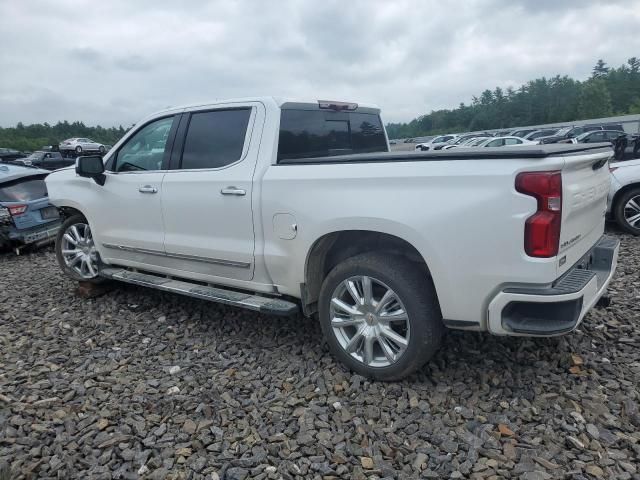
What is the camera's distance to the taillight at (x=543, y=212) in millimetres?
2396

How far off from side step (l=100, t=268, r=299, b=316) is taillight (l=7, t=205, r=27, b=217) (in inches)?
138

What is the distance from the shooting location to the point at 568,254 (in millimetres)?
2699

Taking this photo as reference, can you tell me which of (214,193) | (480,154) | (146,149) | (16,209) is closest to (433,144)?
(16,209)

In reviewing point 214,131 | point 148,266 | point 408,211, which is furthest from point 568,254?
point 148,266

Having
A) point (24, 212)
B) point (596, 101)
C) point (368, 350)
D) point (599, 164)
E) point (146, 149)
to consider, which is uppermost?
point (596, 101)

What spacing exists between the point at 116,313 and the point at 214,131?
2.13 meters

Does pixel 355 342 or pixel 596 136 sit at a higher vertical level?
pixel 596 136

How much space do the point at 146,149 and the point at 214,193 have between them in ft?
3.92

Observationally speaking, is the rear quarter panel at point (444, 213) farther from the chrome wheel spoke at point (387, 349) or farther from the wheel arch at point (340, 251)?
the chrome wheel spoke at point (387, 349)

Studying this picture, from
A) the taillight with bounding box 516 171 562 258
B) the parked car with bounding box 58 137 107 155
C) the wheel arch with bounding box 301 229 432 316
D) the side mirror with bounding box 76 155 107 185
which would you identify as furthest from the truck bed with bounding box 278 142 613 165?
the parked car with bounding box 58 137 107 155

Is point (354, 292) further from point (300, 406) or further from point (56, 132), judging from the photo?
point (56, 132)

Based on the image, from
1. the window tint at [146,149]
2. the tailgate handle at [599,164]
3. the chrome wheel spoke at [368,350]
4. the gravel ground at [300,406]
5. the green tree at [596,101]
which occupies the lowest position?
the gravel ground at [300,406]

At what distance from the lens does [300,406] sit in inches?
118

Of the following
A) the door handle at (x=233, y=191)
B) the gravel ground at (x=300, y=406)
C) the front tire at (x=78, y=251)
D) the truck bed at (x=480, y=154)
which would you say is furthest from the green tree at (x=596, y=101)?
the door handle at (x=233, y=191)
